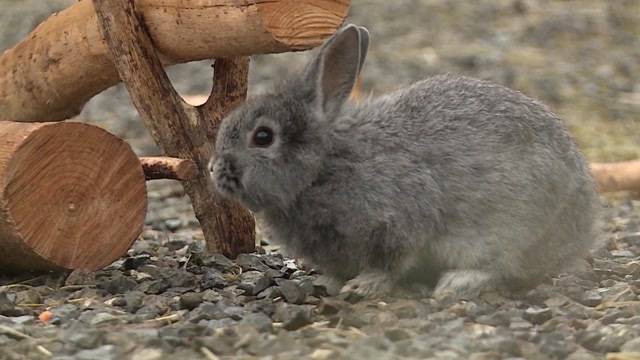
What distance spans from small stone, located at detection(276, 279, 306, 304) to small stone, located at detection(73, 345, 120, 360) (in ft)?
2.92

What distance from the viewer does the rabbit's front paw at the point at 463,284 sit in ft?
16.2

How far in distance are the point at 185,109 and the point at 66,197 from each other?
2.43 ft

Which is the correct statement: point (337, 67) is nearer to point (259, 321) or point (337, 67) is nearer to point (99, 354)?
point (259, 321)

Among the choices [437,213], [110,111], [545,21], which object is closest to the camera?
[437,213]

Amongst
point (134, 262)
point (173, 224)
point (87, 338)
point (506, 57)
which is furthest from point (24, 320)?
point (506, 57)

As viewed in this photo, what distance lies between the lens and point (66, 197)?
17.4 feet

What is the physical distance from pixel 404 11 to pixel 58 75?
806 cm

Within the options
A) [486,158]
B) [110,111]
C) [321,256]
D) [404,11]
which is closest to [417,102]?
[486,158]

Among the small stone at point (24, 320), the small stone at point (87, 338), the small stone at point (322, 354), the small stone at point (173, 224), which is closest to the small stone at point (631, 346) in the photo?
the small stone at point (322, 354)

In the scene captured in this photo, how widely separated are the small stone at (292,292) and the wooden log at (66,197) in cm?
84

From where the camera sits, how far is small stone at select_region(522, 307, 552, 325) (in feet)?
15.1

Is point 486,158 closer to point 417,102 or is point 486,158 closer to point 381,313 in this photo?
point 417,102

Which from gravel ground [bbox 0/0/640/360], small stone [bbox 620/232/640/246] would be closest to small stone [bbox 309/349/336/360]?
gravel ground [bbox 0/0/640/360]

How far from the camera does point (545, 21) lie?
1267 cm
